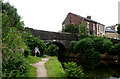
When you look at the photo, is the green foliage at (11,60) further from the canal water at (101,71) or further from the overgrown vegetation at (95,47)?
the overgrown vegetation at (95,47)

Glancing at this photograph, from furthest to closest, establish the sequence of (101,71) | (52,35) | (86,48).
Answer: (86,48), (52,35), (101,71)

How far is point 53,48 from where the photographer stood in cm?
2398

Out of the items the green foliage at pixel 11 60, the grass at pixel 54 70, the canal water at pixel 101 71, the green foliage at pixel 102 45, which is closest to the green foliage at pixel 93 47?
the green foliage at pixel 102 45

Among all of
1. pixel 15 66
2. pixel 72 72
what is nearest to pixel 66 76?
pixel 72 72

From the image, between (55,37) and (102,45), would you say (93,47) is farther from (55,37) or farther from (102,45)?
(55,37)

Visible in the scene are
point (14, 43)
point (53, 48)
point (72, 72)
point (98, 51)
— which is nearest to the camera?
point (14, 43)

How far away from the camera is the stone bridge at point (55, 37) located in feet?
51.7

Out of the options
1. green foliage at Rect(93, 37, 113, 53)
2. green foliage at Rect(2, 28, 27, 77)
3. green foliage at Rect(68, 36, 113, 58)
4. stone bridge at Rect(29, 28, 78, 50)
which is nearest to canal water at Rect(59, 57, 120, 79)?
green foliage at Rect(68, 36, 113, 58)

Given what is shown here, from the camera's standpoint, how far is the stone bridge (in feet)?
51.7

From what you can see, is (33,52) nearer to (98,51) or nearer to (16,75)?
(16,75)

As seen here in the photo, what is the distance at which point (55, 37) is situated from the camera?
18297 millimetres

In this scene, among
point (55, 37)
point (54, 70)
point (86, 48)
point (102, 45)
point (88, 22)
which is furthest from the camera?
point (88, 22)

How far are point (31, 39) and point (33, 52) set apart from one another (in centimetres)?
130

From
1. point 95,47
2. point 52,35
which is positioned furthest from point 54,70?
point 95,47
